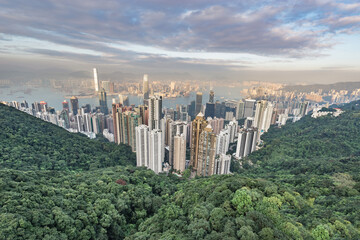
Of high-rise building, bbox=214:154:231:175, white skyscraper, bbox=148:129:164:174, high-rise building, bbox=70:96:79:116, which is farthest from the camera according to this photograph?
high-rise building, bbox=70:96:79:116

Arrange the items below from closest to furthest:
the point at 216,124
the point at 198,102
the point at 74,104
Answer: the point at 216,124
the point at 74,104
the point at 198,102

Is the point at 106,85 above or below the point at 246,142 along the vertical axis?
above

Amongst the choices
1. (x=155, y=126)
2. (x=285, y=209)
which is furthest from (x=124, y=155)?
(x=285, y=209)

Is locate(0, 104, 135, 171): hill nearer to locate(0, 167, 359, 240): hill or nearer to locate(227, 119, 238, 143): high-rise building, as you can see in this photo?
locate(0, 167, 359, 240): hill

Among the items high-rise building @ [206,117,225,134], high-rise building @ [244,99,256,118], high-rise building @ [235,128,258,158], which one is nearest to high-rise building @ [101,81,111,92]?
high-rise building @ [206,117,225,134]

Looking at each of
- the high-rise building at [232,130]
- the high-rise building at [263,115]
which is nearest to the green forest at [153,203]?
the high-rise building at [232,130]

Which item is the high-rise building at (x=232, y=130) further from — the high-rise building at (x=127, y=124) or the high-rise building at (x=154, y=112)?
the high-rise building at (x=127, y=124)

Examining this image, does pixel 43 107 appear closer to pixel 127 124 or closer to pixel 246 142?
pixel 127 124

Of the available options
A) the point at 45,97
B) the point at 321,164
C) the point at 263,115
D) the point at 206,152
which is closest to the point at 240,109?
the point at 263,115
